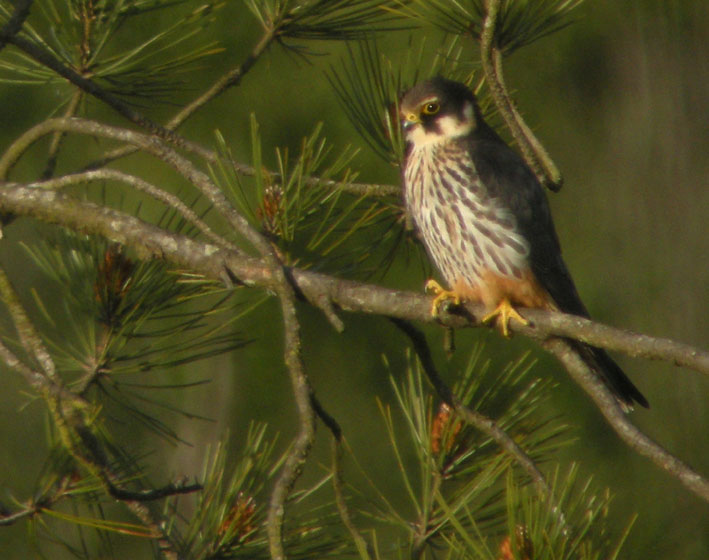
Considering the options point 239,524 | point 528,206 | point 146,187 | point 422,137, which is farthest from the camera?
point 422,137

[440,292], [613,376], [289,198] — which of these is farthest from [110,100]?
[613,376]

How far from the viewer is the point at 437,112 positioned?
2.38 meters

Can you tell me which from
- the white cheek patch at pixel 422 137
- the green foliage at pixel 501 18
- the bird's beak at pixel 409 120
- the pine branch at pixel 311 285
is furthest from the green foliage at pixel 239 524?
the white cheek patch at pixel 422 137

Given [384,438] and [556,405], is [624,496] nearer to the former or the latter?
[556,405]

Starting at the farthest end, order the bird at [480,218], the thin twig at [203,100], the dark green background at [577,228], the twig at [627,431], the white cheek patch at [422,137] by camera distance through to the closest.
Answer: the dark green background at [577,228]
the white cheek patch at [422,137]
the bird at [480,218]
the thin twig at [203,100]
the twig at [627,431]

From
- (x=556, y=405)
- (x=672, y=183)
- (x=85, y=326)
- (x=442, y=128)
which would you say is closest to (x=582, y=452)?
(x=556, y=405)

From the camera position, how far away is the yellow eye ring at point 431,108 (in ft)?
7.73

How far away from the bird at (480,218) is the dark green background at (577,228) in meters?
1.67

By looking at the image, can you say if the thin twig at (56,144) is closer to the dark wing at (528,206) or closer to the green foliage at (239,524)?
the green foliage at (239,524)

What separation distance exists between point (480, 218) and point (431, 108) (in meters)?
0.28

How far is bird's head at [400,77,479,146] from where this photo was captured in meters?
2.27

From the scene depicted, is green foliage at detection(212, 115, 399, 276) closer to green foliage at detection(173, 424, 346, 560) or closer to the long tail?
green foliage at detection(173, 424, 346, 560)

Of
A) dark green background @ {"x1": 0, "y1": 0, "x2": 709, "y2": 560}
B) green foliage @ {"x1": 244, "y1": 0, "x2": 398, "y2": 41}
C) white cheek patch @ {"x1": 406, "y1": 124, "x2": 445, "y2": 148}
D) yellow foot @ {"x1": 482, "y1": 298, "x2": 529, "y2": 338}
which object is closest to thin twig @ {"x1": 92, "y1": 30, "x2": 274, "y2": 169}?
green foliage @ {"x1": 244, "y1": 0, "x2": 398, "y2": 41}

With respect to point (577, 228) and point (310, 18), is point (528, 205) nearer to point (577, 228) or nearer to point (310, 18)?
point (310, 18)
